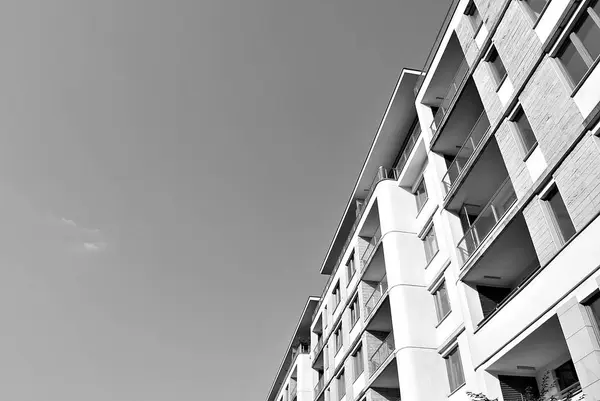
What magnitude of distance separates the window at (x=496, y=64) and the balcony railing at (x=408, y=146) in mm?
7711

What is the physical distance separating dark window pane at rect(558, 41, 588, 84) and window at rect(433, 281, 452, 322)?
34.7 ft

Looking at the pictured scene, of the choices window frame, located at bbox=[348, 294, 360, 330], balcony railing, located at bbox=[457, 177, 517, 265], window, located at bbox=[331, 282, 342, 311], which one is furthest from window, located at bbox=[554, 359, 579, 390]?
window, located at bbox=[331, 282, 342, 311]

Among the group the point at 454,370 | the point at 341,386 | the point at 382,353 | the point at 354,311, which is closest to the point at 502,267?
the point at 454,370

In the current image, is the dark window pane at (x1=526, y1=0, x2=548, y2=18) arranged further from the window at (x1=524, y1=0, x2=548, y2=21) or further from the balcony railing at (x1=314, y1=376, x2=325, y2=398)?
the balcony railing at (x1=314, y1=376, x2=325, y2=398)

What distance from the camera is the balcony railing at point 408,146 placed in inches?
1049

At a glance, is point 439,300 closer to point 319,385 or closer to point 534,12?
point 534,12

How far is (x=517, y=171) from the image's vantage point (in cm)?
Result: 1548

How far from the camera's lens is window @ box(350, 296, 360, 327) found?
100ft

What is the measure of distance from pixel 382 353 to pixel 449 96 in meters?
12.2

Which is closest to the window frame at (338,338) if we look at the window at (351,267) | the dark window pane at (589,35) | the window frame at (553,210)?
the window at (351,267)

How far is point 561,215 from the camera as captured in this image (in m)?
13.7

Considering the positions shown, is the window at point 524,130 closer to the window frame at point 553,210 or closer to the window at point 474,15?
the window frame at point 553,210

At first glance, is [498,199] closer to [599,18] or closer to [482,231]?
[482,231]

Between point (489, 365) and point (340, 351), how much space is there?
17.6m
